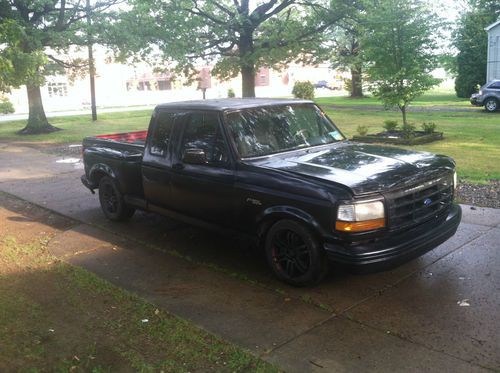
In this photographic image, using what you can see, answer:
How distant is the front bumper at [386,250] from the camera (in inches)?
163

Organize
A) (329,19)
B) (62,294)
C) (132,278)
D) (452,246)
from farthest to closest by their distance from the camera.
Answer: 1. (329,19)
2. (452,246)
3. (132,278)
4. (62,294)

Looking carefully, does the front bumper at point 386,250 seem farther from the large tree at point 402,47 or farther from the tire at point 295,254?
the large tree at point 402,47

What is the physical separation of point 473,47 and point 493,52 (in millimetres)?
2423

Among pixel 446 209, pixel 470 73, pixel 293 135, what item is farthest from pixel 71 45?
pixel 470 73

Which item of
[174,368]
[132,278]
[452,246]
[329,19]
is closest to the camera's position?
[174,368]

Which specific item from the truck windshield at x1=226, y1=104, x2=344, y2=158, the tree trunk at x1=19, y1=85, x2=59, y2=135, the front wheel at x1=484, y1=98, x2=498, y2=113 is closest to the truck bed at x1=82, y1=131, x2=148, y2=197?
the truck windshield at x1=226, y1=104, x2=344, y2=158

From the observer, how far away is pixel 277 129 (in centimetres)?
539

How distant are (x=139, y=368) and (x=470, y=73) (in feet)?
108

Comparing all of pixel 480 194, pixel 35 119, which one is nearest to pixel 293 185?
pixel 480 194

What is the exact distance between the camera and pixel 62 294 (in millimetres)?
4805

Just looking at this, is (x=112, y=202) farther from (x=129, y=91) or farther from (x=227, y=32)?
(x=129, y=91)

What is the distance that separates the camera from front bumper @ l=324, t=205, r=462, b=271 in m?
4.14

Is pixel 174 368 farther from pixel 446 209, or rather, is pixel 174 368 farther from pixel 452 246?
pixel 452 246

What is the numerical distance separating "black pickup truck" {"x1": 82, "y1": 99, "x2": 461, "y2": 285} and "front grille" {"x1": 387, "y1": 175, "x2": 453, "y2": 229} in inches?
0.4
